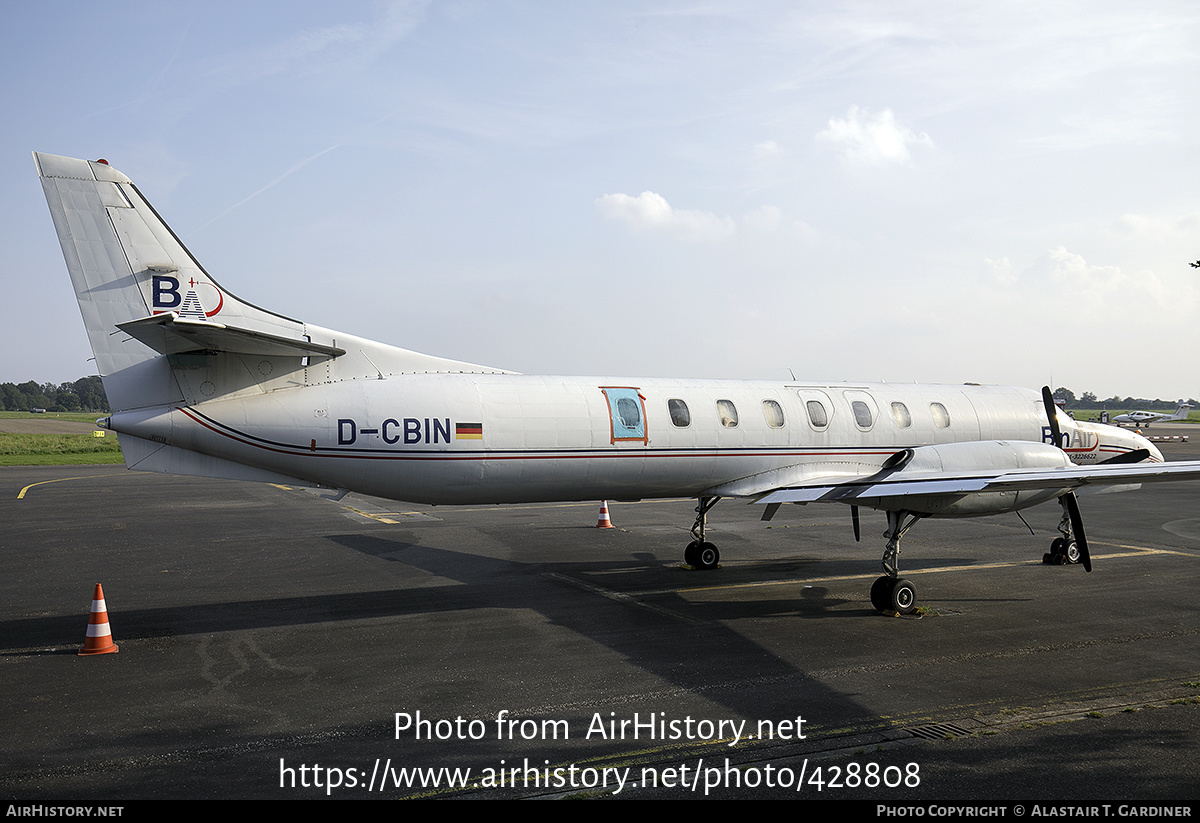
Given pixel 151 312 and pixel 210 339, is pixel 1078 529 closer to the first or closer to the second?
pixel 210 339

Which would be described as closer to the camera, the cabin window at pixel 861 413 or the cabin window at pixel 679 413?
the cabin window at pixel 679 413

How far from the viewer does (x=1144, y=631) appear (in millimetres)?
10781

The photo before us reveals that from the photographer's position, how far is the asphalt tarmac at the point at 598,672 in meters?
6.52

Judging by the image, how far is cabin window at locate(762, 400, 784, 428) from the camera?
14.3 meters

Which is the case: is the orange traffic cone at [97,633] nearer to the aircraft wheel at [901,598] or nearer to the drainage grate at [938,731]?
the drainage grate at [938,731]

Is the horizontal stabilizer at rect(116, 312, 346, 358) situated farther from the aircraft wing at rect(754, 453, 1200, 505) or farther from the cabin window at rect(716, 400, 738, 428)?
the aircraft wing at rect(754, 453, 1200, 505)

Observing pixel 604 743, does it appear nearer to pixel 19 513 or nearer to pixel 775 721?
pixel 775 721

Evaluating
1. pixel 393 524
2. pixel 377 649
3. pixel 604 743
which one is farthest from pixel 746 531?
pixel 604 743

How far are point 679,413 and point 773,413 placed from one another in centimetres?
203

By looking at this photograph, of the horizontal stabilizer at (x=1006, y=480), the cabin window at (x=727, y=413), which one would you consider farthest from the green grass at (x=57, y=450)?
the horizontal stabilizer at (x=1006, y=480)

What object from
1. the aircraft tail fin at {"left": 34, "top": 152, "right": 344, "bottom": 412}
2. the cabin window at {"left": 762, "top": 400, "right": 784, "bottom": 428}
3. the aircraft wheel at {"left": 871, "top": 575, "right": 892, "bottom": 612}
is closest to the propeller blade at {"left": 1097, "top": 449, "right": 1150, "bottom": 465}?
the aircraft wheel at {"left": 871, "top": 575, "right": 892, "bottom": 612}

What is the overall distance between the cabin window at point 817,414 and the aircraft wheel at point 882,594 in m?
3.49

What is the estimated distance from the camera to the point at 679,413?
13492 millimetres

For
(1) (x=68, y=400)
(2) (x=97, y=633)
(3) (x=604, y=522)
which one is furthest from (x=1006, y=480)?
(1) (x=68, y=400)
